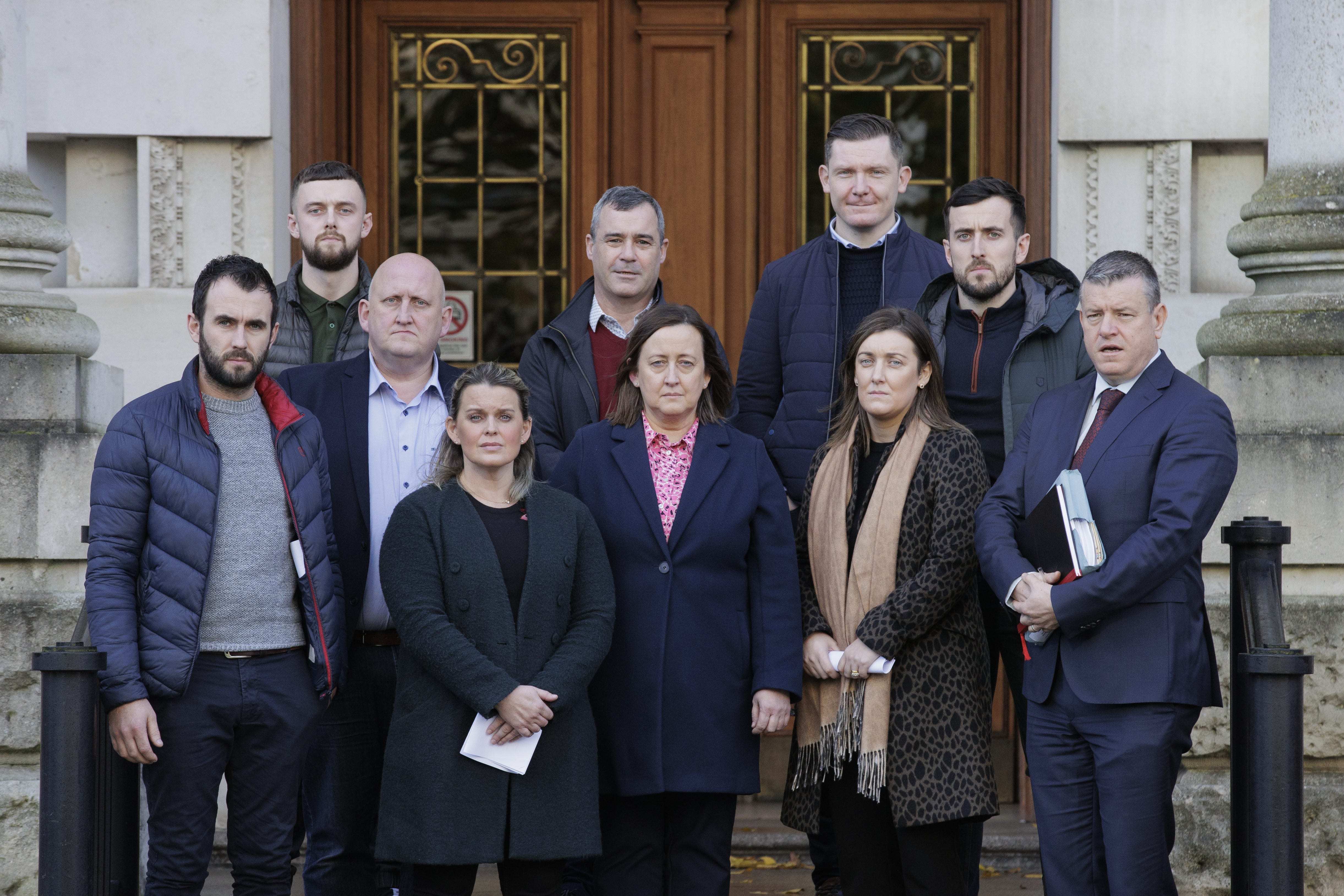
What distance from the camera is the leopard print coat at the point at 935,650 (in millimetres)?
3623

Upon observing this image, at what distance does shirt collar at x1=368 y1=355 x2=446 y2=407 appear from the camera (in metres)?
4.04

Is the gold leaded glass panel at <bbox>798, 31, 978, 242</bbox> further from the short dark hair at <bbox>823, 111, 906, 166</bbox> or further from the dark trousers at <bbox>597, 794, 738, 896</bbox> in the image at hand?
the dark trousers at <bbox>597, 794, 738, 896</bbox>

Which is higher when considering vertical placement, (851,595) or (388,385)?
(388,385)

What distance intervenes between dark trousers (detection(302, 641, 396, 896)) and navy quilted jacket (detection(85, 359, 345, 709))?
36 cm

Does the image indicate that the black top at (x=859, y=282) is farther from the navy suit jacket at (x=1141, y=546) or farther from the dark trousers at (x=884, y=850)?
the dark trousers at (x=884, y=850)

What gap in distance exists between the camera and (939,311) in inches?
163

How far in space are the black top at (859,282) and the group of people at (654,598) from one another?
292mm

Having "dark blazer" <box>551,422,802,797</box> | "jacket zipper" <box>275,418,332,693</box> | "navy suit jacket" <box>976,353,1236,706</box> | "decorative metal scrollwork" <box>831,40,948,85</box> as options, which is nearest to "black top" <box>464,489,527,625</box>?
"dark blazer" <box>551,422,802,797</box>

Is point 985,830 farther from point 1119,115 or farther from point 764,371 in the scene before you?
point 1119,115

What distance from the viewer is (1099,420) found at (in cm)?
364

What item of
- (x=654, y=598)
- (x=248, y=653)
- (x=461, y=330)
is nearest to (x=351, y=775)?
(x=248, y=653)

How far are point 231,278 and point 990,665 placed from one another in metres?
2.34

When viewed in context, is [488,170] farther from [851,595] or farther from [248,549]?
[851,595]

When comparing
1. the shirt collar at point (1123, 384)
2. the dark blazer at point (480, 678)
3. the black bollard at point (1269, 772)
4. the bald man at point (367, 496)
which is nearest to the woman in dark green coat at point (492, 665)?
the dark blazer at point (480, 678)
